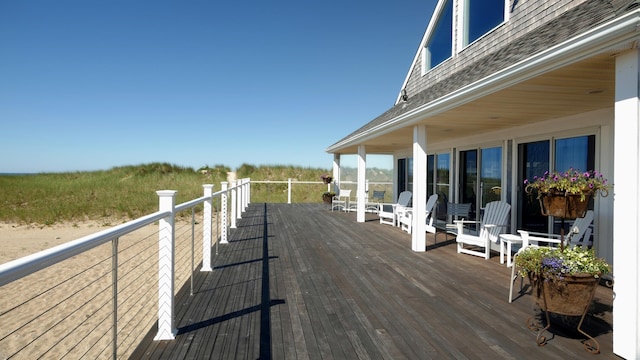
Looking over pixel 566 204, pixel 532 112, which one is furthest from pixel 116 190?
pixel 566 204

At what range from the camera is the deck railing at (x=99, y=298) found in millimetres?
1627

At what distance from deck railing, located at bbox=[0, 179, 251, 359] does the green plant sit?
280 centimetres

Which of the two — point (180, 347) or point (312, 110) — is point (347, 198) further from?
point (312, 110)

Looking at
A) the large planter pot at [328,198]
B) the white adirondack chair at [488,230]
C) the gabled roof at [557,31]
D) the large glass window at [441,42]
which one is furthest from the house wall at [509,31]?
the large planter pot at [328,198]

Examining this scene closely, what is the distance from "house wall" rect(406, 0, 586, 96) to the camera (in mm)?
5239

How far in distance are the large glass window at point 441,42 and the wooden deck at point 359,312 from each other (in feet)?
17.0

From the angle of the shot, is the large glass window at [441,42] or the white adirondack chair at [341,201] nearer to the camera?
the large glass window at [441,42]

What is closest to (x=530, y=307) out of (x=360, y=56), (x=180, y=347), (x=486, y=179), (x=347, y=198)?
(x=180, y=347)

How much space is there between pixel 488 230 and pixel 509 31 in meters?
3.51

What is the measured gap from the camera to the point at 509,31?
628cm

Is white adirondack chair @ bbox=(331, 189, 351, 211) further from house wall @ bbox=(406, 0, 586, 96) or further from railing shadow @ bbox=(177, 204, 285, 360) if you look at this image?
railing shadow @ bbox=(177, 204, 285, 360)

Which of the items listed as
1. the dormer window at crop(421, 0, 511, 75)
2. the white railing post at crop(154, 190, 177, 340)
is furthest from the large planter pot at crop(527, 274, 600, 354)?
the dormer window at crop(421, 0, 511, 75)

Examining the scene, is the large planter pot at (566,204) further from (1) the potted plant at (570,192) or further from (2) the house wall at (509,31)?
(2) the house wall at (509,31)

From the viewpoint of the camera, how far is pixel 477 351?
2.54 meters
